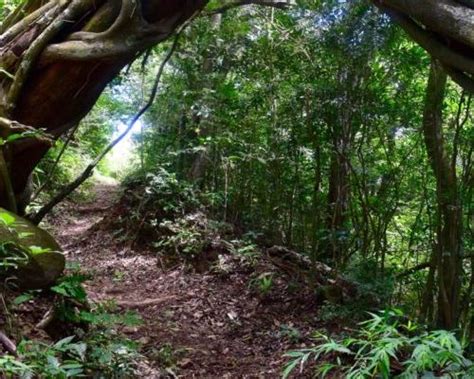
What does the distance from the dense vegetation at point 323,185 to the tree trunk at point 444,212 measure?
16 millimetres

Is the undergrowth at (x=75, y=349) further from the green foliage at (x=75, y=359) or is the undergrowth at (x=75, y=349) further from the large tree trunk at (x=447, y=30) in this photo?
the large tree trunk at (x=447, y=30)

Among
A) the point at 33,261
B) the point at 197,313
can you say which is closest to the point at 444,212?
the point at 197,313

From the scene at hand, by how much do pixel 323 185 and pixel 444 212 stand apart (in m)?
2.29

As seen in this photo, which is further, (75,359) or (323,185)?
(323,185)

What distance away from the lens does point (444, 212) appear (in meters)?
4.79

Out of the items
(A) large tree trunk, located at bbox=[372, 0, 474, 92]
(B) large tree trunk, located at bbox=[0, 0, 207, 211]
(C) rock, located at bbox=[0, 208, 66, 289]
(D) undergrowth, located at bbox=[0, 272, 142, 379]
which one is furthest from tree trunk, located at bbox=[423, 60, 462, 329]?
(C) rock, located at bbox=[0, 208, 66, 289]

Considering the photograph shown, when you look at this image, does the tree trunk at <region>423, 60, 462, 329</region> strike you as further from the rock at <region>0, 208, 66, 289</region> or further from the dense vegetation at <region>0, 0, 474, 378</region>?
the rock at <region>0, 208, 66, 289</region>

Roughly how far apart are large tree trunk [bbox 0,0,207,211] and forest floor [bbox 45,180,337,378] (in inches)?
73.2

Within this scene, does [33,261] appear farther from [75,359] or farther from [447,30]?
[447,30]

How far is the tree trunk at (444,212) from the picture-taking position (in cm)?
469

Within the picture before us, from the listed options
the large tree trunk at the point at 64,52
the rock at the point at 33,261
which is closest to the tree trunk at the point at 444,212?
the large tree trunk at the point at 64,52

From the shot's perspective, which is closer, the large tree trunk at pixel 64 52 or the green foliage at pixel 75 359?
the green foliage at pixel 75 359

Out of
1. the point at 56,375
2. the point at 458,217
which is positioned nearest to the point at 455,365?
the point at 56,375

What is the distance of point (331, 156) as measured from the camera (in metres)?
5.88
